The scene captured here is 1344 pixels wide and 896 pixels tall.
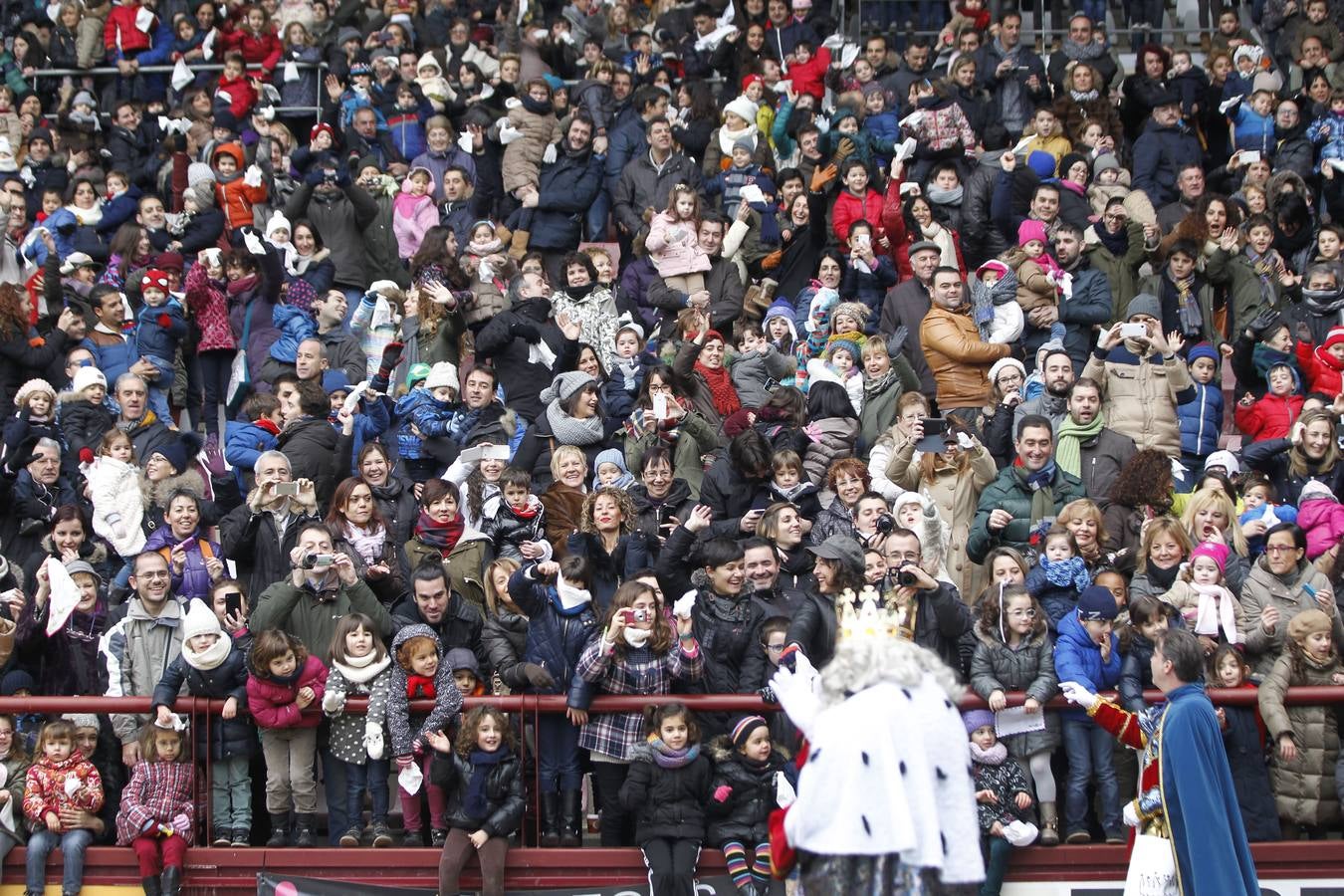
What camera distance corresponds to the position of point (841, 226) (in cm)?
1549

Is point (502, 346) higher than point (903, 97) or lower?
lower

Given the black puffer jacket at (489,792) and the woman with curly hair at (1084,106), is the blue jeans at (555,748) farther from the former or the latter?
the woman with curly hair at (1084,106)

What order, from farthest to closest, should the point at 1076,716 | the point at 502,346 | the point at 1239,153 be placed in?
the point at 1239,153 < the point at 502,346 < the point at 1076,716

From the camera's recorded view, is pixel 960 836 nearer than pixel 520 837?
Yes

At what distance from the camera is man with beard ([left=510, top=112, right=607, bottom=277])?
16328 mm

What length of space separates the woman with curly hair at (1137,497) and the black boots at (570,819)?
372cm

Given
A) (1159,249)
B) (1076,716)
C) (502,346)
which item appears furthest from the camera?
(1159,249)

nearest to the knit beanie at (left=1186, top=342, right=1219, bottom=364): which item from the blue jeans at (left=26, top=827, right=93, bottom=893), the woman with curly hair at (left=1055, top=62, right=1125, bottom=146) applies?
the woman with curly hair at (left=1055, top=62, right=1125, bottom=146)

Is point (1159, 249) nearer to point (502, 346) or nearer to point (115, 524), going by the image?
point (502, 346)

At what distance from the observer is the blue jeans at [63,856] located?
32.0ft

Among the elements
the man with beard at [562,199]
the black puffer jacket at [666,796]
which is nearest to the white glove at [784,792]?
the black puffer jacket at [666,796]

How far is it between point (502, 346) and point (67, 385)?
126 inches

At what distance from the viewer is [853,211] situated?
15.6 metres

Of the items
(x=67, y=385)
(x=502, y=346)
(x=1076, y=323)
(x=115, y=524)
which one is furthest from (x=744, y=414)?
(x=67, y=385)
